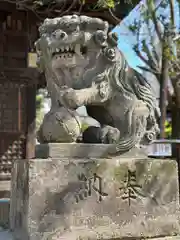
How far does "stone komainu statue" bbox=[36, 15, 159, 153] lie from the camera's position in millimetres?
3504

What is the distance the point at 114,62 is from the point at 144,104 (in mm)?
502

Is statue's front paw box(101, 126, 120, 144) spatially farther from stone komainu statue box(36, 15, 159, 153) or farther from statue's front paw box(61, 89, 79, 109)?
statue's front paw box(61, 89, 79, 109)

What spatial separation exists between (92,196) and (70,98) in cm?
88

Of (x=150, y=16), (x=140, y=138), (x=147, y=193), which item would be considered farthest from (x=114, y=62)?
(x=150, y=16)

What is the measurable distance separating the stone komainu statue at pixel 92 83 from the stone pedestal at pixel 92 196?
189 millimetres

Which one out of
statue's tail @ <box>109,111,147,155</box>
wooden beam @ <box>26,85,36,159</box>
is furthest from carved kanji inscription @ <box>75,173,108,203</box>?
wooden beam @ <box>26,85,36,159</box>

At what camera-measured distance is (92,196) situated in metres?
3.32

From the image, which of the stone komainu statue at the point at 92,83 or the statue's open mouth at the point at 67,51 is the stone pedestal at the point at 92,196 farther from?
the statue's open mouth at the point at 67,51

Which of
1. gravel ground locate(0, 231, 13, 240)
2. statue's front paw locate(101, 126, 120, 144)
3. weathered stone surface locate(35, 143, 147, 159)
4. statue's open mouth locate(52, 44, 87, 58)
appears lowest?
gravel ground locate(0, 231, 13, 240)

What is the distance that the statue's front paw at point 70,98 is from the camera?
3.43 meters

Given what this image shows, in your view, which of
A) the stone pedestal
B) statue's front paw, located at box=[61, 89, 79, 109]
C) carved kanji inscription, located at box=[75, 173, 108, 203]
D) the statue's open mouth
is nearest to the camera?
the stone pedestal

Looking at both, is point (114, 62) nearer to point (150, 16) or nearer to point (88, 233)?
point (88, 233)

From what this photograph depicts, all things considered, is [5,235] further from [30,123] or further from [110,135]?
[30,123]

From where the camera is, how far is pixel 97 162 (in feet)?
11.1
